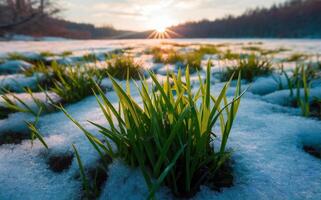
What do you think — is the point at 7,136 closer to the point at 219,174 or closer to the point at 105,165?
the point at 105,165

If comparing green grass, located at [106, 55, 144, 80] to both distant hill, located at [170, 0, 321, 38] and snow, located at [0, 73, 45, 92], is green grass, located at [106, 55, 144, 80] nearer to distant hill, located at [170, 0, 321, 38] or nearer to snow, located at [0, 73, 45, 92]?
snow, located at [0, 73, 45, 92]

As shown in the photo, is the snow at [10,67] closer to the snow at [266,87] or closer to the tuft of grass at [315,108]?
the snow at [266,87]

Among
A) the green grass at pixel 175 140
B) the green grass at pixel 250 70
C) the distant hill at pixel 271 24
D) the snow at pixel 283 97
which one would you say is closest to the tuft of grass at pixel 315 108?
the snow at pixel 283 97

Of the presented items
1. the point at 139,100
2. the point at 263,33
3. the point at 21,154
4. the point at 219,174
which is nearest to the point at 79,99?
the point at 139,100

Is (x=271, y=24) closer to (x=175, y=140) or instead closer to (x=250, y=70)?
(x=250, y=70)

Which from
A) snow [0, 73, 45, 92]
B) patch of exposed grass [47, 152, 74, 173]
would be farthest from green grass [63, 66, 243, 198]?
snow [0, 73, 45, 92]

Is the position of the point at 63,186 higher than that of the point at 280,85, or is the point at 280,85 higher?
the point at 280,85

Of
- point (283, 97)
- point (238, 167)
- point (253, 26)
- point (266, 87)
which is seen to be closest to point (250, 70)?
point (266, 87)
